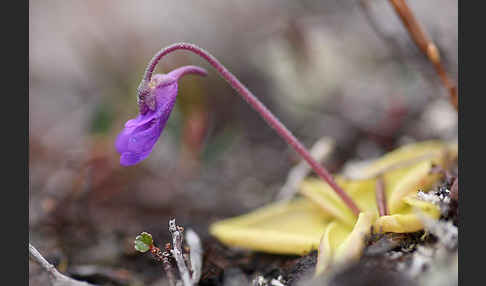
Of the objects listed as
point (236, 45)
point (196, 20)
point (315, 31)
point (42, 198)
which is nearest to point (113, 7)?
point (196, 20)

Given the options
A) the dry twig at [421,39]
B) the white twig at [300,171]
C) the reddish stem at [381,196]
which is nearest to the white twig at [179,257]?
the reddish stem at [381,196]

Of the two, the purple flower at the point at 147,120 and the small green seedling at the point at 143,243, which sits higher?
the purple flower at the point at 147,120

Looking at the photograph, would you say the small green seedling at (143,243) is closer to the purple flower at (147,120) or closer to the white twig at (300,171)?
the purple flower at (147,120)

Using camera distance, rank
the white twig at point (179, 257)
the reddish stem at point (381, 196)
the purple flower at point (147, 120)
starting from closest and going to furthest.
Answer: the white twig at point (179, 257), the purple flower at point (147, 120), the reddish stem at point (381, 196)

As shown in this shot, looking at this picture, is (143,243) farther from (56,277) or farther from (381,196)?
(381,196)

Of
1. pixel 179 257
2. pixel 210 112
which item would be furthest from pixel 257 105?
pixel 210 112

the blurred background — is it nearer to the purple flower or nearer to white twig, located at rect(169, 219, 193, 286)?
white twig, located at rect(169, 219, 193, 286)

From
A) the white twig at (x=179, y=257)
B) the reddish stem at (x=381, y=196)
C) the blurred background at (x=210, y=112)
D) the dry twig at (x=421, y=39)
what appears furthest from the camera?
the blurred background at (x=210, y=112)

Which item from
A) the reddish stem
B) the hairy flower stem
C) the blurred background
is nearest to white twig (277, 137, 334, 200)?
the blurred background
